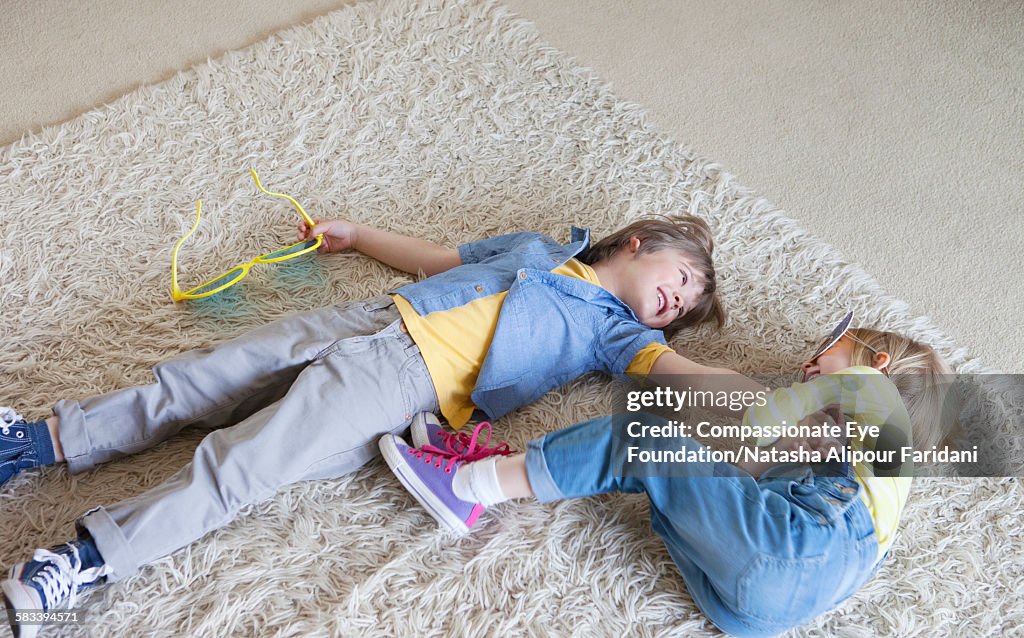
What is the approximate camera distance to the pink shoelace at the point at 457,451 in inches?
48.8

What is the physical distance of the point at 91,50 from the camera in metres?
1.94

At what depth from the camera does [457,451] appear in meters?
1.26

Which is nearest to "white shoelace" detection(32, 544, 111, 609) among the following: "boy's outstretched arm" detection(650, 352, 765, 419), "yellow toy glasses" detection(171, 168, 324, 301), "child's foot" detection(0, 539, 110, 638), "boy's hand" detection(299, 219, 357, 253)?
"child's foot" detection(0, 539, 110, 638)

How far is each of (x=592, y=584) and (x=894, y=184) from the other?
3.81ft

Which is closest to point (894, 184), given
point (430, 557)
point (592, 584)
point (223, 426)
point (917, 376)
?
point (917, 376)

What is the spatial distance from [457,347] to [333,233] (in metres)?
0.41

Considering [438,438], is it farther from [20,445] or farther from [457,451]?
[20,445]

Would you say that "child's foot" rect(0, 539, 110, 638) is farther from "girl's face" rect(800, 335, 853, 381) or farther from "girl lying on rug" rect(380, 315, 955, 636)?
"girl's face" rect(800, 335, 853, 381)

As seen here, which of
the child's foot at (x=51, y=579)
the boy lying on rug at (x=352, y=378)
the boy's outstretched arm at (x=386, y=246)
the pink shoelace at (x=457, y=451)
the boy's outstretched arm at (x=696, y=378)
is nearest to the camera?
the child's foot at (x=51, y=579)

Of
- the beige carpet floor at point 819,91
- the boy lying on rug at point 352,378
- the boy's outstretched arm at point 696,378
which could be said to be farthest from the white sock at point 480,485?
the beige carpet floor at point 819,91

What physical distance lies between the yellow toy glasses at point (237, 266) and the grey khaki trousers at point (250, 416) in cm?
20

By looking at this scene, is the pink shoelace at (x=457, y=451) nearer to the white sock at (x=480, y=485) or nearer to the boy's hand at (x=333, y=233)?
the white sock at (x=480, y=485)

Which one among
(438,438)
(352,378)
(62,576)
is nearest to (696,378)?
(438,438)

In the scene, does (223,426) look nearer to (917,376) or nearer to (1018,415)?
(917,376)
